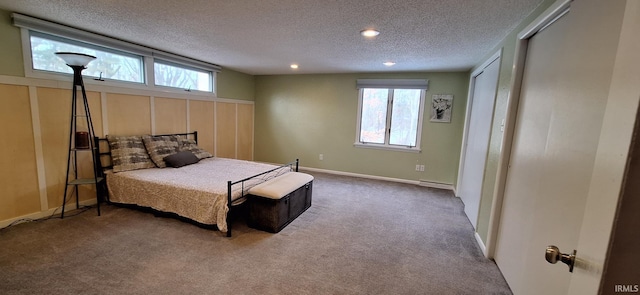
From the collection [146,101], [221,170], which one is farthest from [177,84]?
[221,170]

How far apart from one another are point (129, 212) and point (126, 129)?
1228 mm

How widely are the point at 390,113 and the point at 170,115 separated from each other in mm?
3985

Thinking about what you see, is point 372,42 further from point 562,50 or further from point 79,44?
point 79,44

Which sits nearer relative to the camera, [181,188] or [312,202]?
[181,188]

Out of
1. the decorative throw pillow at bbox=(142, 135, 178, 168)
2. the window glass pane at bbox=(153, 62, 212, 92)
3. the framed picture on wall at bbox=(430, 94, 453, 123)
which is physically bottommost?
the decorative throw pillow at bbox=(142, 135, 178, 168)

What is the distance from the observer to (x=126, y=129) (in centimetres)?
364

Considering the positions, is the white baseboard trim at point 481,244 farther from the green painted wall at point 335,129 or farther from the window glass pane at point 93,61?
the window glass pane at point 93,61

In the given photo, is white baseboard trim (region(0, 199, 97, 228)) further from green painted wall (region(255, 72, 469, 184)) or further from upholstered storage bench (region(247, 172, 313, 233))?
green painted wall (region(255, 72, 469, 184))

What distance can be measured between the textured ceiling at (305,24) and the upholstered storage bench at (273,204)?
171 centimetres

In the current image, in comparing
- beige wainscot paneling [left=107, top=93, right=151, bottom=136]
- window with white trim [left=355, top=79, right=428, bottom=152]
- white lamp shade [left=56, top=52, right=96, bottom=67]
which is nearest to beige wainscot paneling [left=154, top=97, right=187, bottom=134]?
beige wainscot paneling [left=107, top=93, right=151, bottom=136]

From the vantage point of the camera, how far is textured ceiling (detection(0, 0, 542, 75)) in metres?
2.04

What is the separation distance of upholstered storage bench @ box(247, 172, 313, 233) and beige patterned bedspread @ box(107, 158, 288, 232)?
0.71ft

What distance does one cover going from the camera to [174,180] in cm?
303

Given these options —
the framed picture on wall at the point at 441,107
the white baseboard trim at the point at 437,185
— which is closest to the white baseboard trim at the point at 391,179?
the white baseboard trim at the point at 437,185
